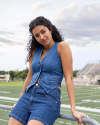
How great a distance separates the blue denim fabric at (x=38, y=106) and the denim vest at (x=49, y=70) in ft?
0.17

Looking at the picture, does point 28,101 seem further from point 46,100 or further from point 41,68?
point 41,68

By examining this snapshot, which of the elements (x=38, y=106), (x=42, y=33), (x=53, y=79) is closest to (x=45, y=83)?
(x=53, y=79)

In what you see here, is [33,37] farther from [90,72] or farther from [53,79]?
[90,72]

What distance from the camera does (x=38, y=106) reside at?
205 centimetres

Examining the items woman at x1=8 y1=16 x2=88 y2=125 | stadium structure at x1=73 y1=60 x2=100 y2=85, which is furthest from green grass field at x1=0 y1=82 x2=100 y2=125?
stadium structure at x1=73 y1=60 x2=100 y2=85

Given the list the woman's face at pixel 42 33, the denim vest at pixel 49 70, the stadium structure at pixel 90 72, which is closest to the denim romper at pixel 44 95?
the denim vest at pixel 49 70

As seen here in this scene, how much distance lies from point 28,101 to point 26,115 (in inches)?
5.3

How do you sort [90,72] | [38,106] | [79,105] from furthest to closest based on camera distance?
[90,72] < [79,105] < [38,106]

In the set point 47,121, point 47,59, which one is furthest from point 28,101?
point 47,59

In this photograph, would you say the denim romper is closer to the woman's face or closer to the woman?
the woman

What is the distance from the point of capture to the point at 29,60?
2.60 metres

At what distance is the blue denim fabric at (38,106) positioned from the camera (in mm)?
2004

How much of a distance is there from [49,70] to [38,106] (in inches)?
14.9

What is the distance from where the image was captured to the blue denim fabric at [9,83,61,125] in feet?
6.57
